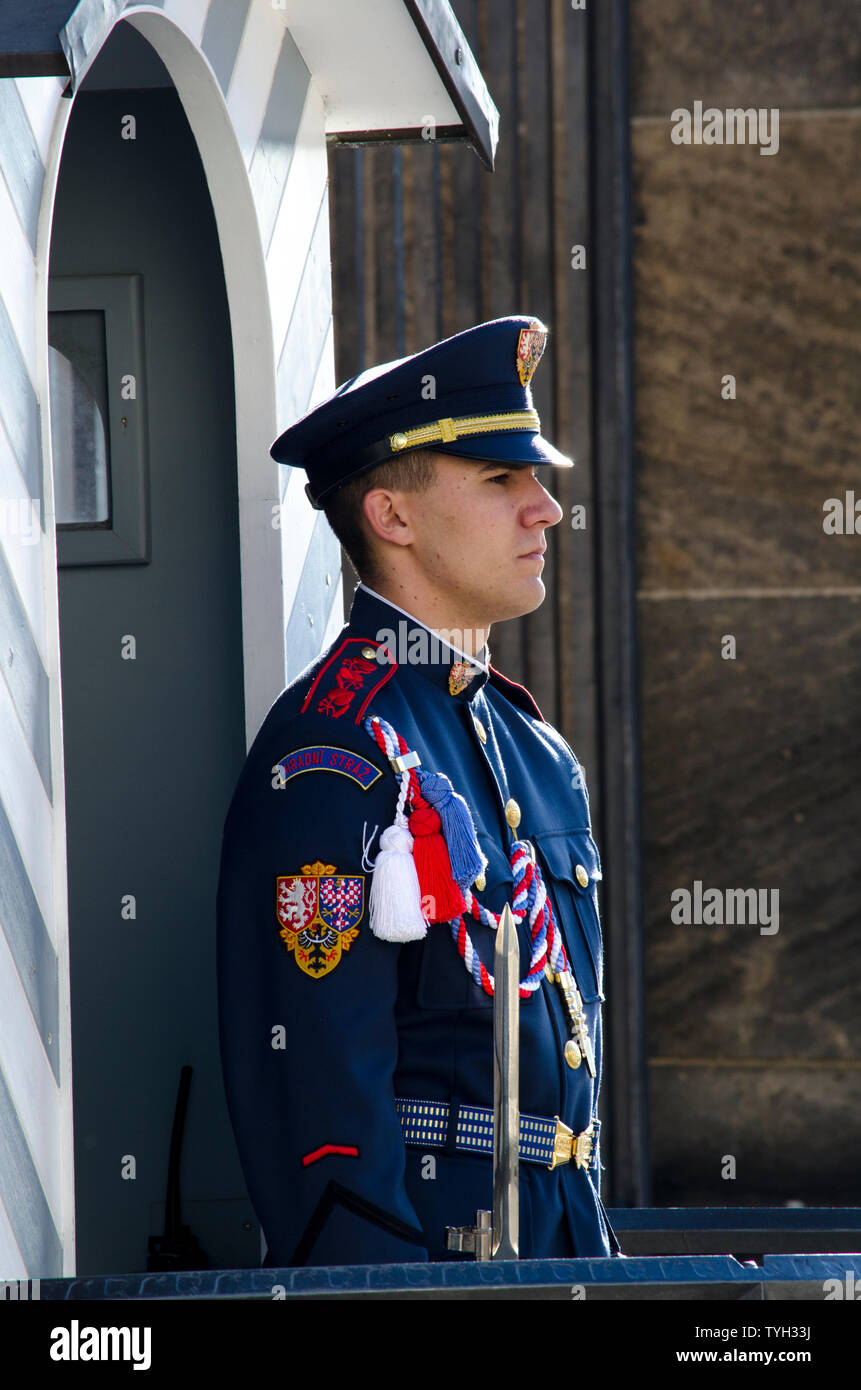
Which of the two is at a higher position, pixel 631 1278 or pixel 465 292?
pixel 465 292

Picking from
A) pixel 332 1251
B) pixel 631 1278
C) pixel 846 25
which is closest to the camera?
pixel 631 1278

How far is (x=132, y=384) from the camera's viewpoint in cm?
293

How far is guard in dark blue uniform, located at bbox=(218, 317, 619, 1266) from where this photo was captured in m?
2.01

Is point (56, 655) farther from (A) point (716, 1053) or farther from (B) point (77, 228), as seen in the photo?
(A) point (716, 1053)

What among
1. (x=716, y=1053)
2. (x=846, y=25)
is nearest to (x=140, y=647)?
(x=716, y=1053)

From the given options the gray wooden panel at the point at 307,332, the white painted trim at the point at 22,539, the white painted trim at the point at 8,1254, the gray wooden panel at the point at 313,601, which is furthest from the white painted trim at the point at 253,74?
the white painted trim at the point at 8,1254

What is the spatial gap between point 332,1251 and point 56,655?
2.42 feet

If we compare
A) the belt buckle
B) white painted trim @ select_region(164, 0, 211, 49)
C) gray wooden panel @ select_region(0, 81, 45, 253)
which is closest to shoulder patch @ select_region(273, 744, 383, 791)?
the belt buckle

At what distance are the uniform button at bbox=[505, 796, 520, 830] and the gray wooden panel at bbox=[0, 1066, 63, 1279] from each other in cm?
72

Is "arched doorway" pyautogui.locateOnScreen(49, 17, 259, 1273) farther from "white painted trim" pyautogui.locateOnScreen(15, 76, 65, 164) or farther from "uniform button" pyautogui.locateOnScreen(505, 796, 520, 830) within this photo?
"white painted trim" pyautogui.locateOnScreen(15, 76, 65, 164)

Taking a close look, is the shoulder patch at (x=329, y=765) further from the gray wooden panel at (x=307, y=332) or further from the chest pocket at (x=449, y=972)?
the gray wooden panel at (x=307, y=332)

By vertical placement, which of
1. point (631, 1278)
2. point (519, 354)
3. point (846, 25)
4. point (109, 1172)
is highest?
point (846, 25)

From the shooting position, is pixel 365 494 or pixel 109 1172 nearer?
pixel 365 494

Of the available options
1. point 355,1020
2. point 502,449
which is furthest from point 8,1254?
point 502,449
